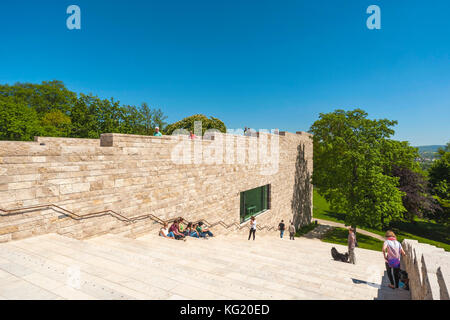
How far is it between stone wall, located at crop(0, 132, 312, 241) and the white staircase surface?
2.50ft

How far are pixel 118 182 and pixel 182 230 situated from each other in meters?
3.33

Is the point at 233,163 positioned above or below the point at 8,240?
above

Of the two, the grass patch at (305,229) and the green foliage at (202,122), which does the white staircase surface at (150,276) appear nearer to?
the grass patch at (305,229)

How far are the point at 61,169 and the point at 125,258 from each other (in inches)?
131

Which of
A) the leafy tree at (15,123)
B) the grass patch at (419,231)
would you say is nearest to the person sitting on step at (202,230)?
the grass patch at (419,231)

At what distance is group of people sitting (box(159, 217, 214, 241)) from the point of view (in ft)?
31.1

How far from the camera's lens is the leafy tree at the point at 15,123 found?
2150 cm

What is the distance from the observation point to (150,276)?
175 inches

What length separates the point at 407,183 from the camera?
24797 millimetres

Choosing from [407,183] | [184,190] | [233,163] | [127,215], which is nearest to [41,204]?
[127,215]

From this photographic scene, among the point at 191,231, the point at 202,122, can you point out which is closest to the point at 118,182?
the point at 191,231

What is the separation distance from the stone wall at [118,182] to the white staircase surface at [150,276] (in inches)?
A: 30.0

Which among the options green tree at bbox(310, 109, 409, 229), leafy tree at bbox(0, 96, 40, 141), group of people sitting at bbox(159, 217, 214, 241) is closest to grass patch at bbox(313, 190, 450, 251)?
green tree at bbox(310, 109, 409, 229)
